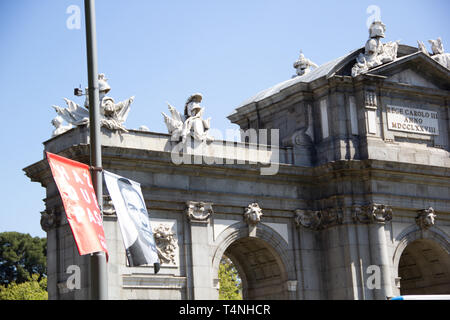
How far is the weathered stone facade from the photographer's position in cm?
3269

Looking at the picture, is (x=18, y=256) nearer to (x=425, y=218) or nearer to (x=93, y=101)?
(x=425, y=218)

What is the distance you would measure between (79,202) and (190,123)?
713 inches

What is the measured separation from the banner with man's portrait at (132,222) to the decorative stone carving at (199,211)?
590 inches

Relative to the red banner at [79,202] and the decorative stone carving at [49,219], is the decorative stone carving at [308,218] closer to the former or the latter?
the decorative stone carving at [49,219]

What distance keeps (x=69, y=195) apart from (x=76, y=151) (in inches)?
605

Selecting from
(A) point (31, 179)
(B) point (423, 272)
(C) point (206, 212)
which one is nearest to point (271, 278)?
(C) point (206, 212)

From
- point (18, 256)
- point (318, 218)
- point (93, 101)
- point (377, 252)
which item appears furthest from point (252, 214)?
point (18, 256)

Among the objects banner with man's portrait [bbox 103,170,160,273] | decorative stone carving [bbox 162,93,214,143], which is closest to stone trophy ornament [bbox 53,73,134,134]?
decorative stone carving [bbox 162,93,214,143]

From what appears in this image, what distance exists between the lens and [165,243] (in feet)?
108

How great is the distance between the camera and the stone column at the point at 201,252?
33188mm

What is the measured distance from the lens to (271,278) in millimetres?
37125
